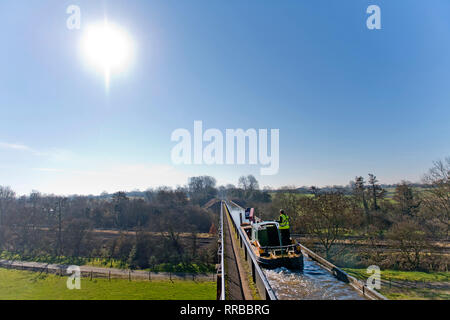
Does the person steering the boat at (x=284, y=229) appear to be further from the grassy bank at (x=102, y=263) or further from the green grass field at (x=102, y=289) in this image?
the grassy bank at (x=102, y=263)

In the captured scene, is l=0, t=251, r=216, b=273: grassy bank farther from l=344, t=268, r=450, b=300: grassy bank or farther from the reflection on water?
the reflection on water

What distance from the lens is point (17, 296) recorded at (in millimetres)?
28703

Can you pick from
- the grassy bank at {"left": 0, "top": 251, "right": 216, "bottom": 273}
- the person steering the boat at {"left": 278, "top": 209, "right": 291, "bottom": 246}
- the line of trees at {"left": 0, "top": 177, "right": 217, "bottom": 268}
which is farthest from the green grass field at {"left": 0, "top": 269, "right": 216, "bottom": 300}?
the person steering the boat at {"left": 278, "top": 209, "right": 291, "bottom": 246}

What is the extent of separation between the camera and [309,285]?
8773mm

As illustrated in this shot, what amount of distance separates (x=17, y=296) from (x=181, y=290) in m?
23.1

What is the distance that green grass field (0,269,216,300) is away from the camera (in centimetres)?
2772

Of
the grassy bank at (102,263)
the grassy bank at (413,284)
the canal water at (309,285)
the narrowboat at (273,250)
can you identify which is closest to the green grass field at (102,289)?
the grassy bank at (102,263)

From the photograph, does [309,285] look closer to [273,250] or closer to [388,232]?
[273,250]

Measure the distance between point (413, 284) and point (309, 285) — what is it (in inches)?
826

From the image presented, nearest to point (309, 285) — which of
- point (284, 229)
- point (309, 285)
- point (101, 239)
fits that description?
point (309, 285)

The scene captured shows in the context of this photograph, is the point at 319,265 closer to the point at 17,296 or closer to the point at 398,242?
the point at 398,242

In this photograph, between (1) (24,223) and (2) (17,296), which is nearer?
(2) (17,296)

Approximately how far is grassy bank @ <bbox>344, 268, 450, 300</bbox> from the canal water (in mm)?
13653
